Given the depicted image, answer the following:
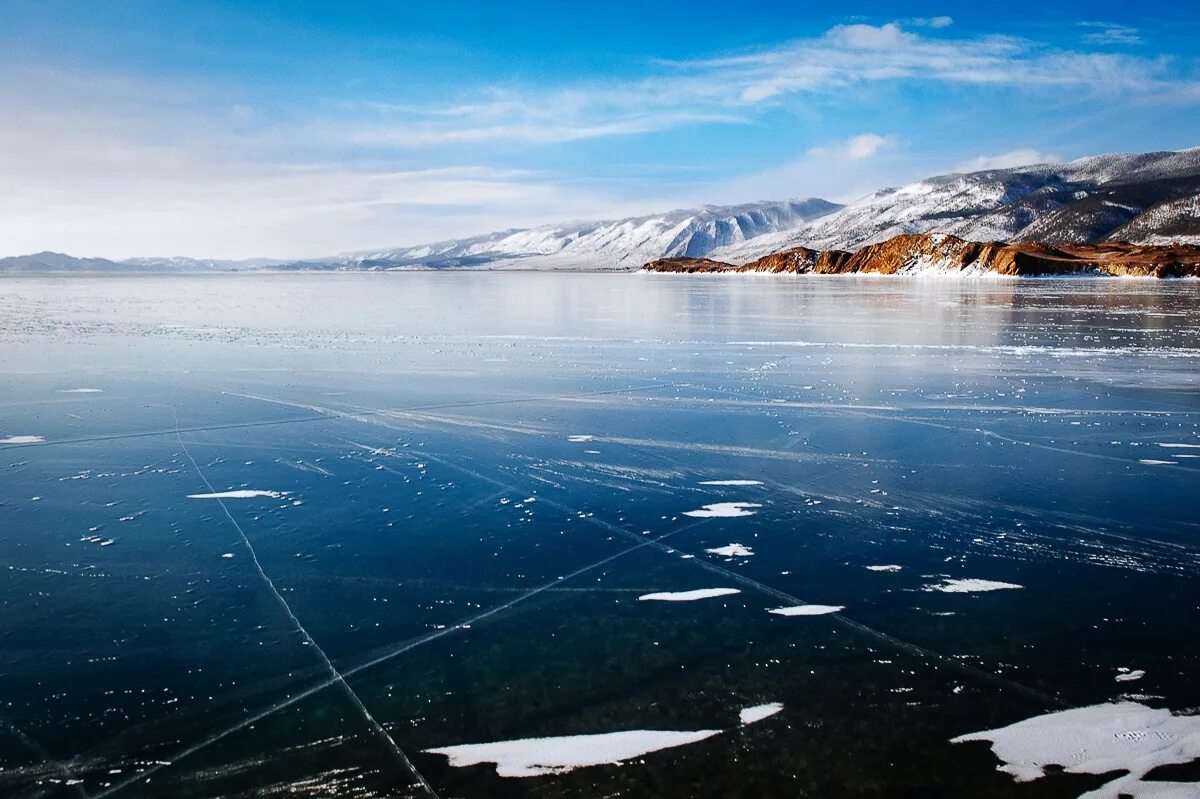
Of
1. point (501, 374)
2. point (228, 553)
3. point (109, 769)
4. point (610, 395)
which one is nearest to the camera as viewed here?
point (109, 769)

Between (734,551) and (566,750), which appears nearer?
(566,750)

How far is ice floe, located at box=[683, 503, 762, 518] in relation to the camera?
529 cm

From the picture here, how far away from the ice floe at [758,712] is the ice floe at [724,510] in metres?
2.29

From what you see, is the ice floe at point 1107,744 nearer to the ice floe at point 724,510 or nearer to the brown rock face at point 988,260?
the ice floe at point 724,510

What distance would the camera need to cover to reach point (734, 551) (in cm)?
465

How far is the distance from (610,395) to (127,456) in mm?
5306

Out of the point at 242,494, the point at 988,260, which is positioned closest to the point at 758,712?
the point at 242,494

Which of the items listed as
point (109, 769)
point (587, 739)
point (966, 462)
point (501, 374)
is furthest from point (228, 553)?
point (501, 374)

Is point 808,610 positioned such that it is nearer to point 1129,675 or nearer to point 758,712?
point 758,712

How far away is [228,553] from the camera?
461cm

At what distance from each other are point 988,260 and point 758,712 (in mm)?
87543

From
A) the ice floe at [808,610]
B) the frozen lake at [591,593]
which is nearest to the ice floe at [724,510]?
the frozen lake at [591,593]

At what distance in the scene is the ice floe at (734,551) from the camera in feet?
15.0

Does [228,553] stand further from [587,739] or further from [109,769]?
[587,739]
